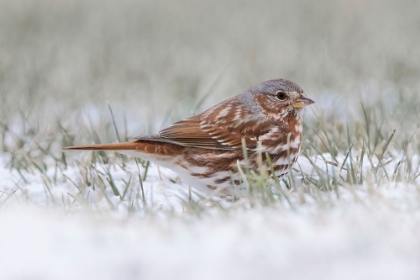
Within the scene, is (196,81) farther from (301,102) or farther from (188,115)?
(301,102)

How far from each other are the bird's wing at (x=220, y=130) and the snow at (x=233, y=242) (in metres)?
1.08

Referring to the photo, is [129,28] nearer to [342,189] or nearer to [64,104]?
[64,104]

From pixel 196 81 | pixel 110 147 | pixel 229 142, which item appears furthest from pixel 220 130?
pixel 196 81

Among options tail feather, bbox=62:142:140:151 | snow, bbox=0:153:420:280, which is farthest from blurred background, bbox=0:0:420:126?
snow, bbox=0:153:420:280

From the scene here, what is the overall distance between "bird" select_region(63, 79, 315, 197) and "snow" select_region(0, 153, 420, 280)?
0.89m

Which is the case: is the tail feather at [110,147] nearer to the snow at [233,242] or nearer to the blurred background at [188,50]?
the snow at [233,242]

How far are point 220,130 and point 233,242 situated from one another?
1928 mm

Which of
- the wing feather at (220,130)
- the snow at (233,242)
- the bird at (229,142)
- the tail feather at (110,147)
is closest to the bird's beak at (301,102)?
the bird at (229,142)

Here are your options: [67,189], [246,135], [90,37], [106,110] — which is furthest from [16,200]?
[90,37]

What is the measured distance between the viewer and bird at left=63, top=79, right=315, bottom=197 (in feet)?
14.8

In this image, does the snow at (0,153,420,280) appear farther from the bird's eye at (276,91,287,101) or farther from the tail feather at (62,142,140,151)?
the bird's eye at (276,91,287,101)

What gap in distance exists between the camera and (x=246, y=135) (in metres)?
4.70

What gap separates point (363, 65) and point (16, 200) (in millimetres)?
4933

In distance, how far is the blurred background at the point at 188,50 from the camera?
24.4ft
